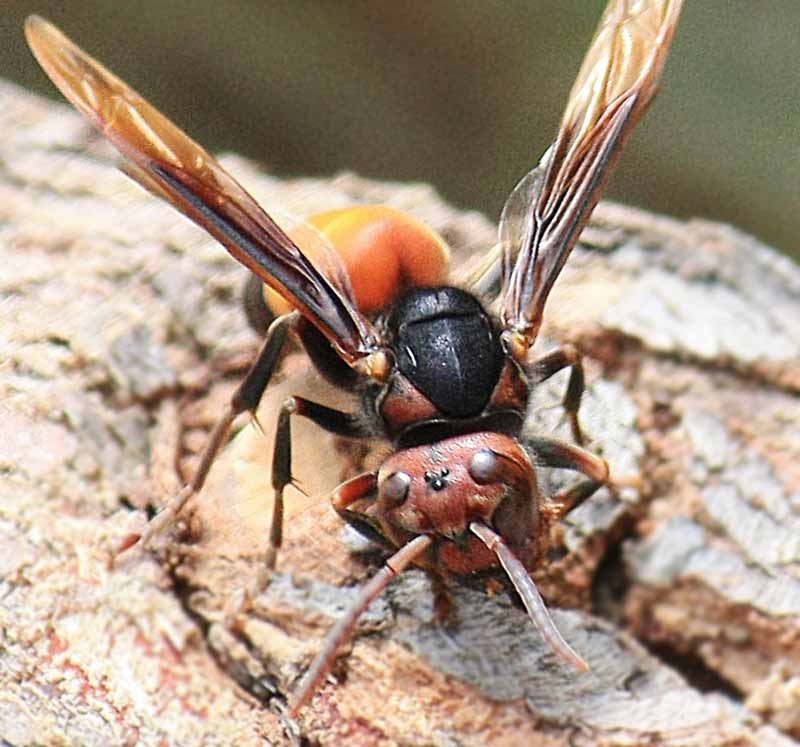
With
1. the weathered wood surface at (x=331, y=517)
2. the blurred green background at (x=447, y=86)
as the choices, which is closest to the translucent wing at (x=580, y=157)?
the weathered wood surface at (x=331, y=517)

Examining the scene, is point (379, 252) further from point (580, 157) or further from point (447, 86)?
point (447, 86)

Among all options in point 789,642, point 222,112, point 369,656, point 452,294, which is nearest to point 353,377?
point 452,294

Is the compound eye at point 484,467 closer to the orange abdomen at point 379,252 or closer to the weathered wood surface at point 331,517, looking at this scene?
the weathered wood surface at point 331,517

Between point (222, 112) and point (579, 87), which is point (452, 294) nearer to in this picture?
point (579, 87)

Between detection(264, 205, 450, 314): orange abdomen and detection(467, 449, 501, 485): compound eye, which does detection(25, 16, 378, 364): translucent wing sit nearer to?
detection(264, 205, 450, 314): orange abdomen

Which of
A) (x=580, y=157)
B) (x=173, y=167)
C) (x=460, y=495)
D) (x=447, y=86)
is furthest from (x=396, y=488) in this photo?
(x=447, y=86)

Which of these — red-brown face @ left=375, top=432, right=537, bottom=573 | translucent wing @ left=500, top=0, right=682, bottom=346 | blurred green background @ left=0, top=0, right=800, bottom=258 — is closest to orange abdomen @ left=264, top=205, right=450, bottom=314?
translucent wing @ left=500, top=0, right=682, bottom=346
